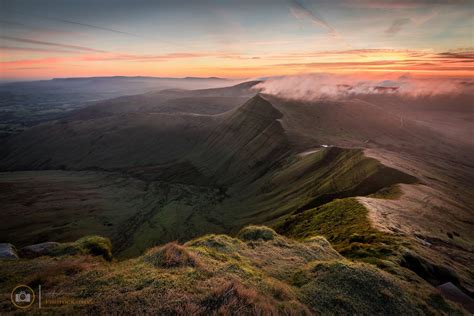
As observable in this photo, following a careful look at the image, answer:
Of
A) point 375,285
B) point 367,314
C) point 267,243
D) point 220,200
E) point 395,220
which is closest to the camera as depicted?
point 367,314

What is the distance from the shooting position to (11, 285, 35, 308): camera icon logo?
18.6 meters

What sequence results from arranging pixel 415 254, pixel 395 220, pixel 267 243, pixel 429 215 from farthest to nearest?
pixel 429 215 < pixel 395 220 < pixel 415 254 < pixel 267 243

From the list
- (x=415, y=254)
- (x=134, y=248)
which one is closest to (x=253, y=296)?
(x=415, y=254)

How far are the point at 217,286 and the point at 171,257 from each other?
20.4ft

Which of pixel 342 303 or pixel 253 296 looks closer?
pixel 253 296

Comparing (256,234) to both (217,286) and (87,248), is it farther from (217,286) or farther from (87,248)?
(87,248)

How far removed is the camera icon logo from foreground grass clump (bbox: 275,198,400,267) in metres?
35.4

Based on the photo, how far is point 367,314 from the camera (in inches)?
874

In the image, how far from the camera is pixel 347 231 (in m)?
52.9

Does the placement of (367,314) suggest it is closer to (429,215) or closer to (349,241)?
(349,241)

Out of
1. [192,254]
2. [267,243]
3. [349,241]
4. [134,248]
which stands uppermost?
[192,254]

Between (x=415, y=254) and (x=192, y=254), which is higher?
(x=192, y=254)

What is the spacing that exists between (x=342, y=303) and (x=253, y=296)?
Result: 8.07 m

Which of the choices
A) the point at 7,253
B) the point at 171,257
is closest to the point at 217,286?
the point at 171,257
